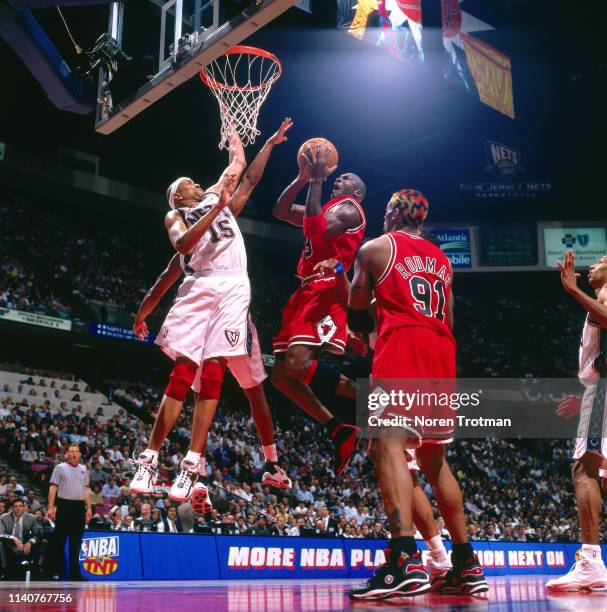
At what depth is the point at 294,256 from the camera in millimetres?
30531

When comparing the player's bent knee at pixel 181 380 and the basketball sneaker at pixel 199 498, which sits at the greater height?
the player's bent knee at pixel 181 380

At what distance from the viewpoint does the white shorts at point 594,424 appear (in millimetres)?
5680

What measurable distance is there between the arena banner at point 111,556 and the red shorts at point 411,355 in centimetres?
655

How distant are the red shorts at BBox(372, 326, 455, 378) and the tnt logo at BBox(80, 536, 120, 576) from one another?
259 inches

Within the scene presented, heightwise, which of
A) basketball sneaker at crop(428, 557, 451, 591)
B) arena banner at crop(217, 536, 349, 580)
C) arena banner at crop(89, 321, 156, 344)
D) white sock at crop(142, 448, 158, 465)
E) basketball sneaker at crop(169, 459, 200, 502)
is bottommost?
arena banner at crop(217, 536, 349, 580)

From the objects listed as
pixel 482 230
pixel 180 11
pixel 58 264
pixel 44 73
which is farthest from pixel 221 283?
pixel 482 230

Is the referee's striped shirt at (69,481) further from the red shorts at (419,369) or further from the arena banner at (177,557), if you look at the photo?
the red shorts at (419,369)

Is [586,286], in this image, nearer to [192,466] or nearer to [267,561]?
[267,561]

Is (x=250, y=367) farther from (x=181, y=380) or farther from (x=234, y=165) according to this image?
(x=234, y=165)

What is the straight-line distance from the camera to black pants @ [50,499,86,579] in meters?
9.18

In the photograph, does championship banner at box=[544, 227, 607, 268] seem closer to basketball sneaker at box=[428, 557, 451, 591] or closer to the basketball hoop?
the basketball hoop

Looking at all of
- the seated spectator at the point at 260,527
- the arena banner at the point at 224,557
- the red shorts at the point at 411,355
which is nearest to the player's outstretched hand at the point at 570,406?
the red shorts at the point at 411,355

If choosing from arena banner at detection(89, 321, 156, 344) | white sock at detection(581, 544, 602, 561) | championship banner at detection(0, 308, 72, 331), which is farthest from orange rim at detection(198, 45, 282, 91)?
arena banner at detection(89, 321, 156, 344)

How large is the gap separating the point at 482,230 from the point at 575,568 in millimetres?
23739
